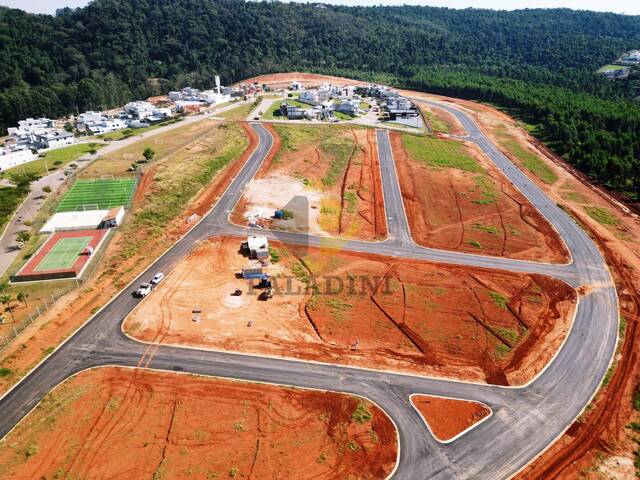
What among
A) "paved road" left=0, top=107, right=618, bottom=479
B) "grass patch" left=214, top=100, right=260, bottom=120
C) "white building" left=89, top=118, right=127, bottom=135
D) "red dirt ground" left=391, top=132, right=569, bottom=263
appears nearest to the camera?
"paved road" left=0, top=107, right=618, bottom=479

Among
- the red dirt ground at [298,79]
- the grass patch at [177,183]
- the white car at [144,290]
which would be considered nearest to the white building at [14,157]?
the grass patch at [177,183]

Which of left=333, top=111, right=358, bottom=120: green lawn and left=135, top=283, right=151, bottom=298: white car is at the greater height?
left=333, top=111, right=358, bottom=120: green lawn

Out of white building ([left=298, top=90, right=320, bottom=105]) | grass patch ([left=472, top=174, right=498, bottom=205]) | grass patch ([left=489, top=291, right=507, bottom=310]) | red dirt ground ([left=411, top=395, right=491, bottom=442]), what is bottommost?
red dirt ground ([left=411, top=395, right=491, bottom=442])

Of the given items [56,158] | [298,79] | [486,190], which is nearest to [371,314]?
[486,190]

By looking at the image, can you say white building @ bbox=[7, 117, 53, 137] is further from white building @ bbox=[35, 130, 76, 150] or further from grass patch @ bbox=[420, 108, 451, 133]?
grass patch @ bbox=[420, 108, 451, 133]

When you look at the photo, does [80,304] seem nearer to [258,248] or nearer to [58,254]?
[58,254]

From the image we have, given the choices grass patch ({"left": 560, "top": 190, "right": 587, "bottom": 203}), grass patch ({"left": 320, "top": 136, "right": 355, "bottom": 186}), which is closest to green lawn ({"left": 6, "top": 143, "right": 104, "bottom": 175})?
grass patch ({"left": 320, "top": 136, "right": 355, "bottom": 186})

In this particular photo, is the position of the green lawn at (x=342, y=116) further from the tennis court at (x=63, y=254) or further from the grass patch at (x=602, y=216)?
the tennis court at (x=63, y=254)
